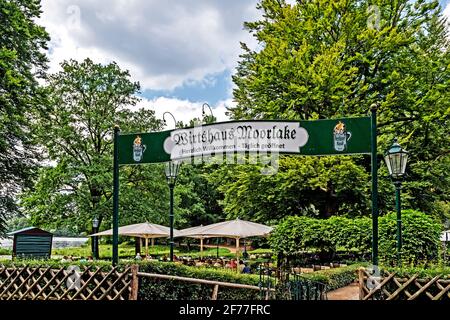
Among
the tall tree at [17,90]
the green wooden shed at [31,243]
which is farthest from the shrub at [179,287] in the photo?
the tall tree at [17,90]

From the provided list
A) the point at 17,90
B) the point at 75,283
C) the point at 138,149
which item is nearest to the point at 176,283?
the point at 75,283

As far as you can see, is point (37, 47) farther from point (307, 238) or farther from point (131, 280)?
point (131, 280)

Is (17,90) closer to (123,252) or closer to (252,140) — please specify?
(252,140)

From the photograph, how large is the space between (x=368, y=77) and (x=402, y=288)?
637 inches

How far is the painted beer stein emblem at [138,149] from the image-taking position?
8.96 m

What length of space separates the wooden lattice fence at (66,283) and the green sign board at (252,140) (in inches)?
90.9

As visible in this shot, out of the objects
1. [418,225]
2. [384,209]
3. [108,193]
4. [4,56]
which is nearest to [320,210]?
[384,209]

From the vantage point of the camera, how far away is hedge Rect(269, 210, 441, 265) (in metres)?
11.9

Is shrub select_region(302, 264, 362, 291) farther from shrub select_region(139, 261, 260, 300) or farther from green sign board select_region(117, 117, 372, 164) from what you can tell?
green sign board select_region(117, 117, 372, 164)

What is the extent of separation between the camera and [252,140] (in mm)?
8133

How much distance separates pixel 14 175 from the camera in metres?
20.4

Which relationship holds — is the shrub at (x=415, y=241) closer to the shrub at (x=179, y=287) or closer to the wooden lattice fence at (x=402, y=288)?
the shrub at (x=179, y=287)

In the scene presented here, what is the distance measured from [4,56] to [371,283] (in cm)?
1677

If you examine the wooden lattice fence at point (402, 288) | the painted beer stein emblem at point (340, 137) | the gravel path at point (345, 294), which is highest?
the painted beer stein emblem at point (340, 137)
